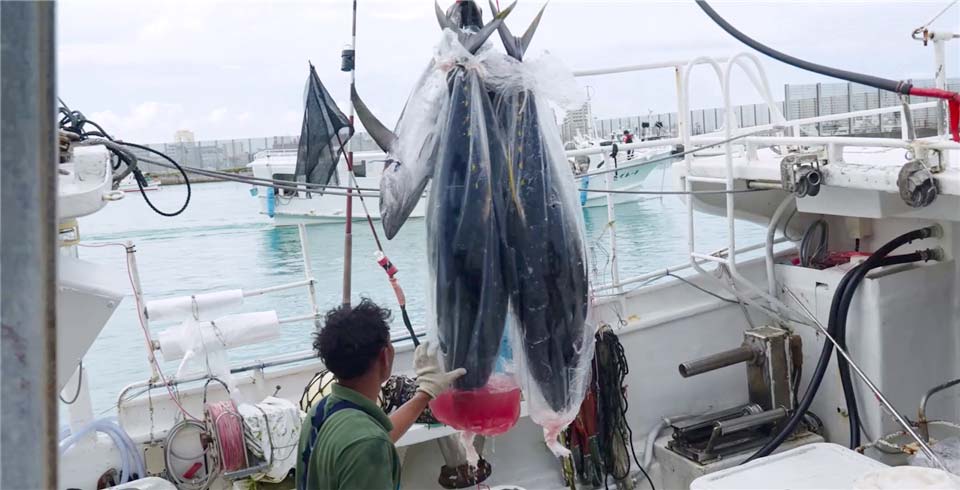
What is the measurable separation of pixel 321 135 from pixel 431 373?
147cm

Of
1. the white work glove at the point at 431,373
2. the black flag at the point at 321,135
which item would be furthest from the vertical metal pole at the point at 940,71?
the white work glove at the point at 431,373

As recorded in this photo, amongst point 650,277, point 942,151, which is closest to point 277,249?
point 650,277

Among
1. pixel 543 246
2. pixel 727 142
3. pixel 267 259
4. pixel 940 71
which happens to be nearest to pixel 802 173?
pixel 727 142

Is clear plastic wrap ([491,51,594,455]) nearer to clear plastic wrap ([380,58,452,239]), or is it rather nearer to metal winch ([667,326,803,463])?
clear plastic wrap ([380,58,452,239])

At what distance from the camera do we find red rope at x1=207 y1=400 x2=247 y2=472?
3.91m

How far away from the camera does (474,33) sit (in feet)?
7.39

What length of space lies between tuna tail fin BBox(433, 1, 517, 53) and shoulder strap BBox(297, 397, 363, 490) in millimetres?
977

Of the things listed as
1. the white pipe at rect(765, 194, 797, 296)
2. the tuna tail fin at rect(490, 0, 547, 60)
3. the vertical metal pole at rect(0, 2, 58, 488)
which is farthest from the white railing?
the vertical metal pole at rect(0, 2, 58, 488)

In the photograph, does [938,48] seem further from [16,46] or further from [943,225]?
[16,46]

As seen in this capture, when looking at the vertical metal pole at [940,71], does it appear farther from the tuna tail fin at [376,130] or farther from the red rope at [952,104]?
the tuna tail fin at [376,130]

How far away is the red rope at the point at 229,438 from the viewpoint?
3908 mm

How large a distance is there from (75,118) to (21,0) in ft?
6.64

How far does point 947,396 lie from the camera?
480 cm

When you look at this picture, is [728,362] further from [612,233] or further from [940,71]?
[940,71]
